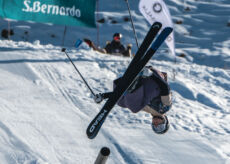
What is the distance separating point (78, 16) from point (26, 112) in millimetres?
3687

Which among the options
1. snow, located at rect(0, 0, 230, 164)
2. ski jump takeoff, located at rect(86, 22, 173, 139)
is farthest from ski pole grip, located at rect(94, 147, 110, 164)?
snow, located at rect(0, 0, 230, 164)

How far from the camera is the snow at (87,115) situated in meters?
2.94

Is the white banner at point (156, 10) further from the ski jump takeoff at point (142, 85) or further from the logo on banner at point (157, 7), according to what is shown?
the ski jump takeoff at point (142, 85)

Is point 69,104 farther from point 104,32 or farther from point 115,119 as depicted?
point 104,32

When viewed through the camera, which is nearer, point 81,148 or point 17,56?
point 81,148

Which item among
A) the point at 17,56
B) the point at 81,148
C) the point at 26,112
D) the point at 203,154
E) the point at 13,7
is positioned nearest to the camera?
the point at 81,148

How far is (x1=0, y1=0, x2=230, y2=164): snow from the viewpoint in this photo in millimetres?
2936

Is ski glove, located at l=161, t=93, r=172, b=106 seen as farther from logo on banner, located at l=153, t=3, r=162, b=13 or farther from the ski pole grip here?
logo on banner, located at l=153, t=3, r=162, b=13

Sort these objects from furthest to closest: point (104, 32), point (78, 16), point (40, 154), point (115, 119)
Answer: point (104, 32), point (78, 16), point (115, 119), point (40, 154)

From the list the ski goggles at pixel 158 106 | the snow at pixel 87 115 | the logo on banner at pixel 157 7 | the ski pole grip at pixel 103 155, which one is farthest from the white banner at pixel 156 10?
the ski pole grip at pixel 103 155

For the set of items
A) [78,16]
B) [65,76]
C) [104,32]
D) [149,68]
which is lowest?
[104,32]

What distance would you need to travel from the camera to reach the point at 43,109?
3.64 metres

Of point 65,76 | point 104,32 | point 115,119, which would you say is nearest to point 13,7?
point 65,76

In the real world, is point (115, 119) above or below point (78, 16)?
below
